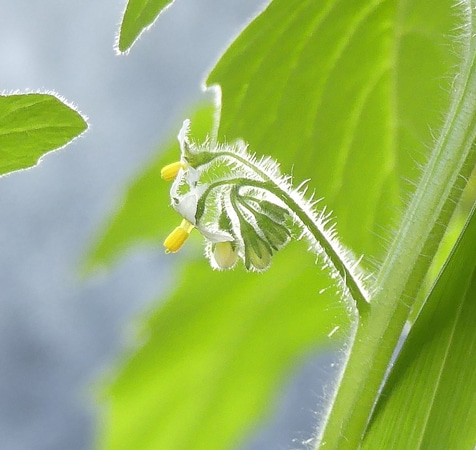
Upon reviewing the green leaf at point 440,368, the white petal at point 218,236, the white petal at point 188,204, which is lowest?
the green leaf at point 440,368

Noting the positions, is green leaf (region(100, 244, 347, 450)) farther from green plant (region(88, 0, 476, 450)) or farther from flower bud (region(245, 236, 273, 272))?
flower bud (region(245, 236, 273, 272))

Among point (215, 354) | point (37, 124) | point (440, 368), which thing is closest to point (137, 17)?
point (37, 124)

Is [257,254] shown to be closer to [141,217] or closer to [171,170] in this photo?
[171,170]

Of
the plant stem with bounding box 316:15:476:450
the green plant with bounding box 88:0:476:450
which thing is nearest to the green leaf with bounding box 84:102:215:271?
the green plant with bounding box 88:0:476:450

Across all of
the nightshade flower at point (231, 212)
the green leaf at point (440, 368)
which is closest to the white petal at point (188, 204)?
the nightshade flower at point (231, 212)

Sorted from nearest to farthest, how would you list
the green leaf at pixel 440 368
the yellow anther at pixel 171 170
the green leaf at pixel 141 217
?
the green leaf at pixel 440 368 < the yellow anther at pixel 171 170 < the green leaf at pixel 141 217

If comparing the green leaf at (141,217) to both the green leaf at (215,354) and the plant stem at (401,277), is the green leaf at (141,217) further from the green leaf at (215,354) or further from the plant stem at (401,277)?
the plant stem at (401,277)
